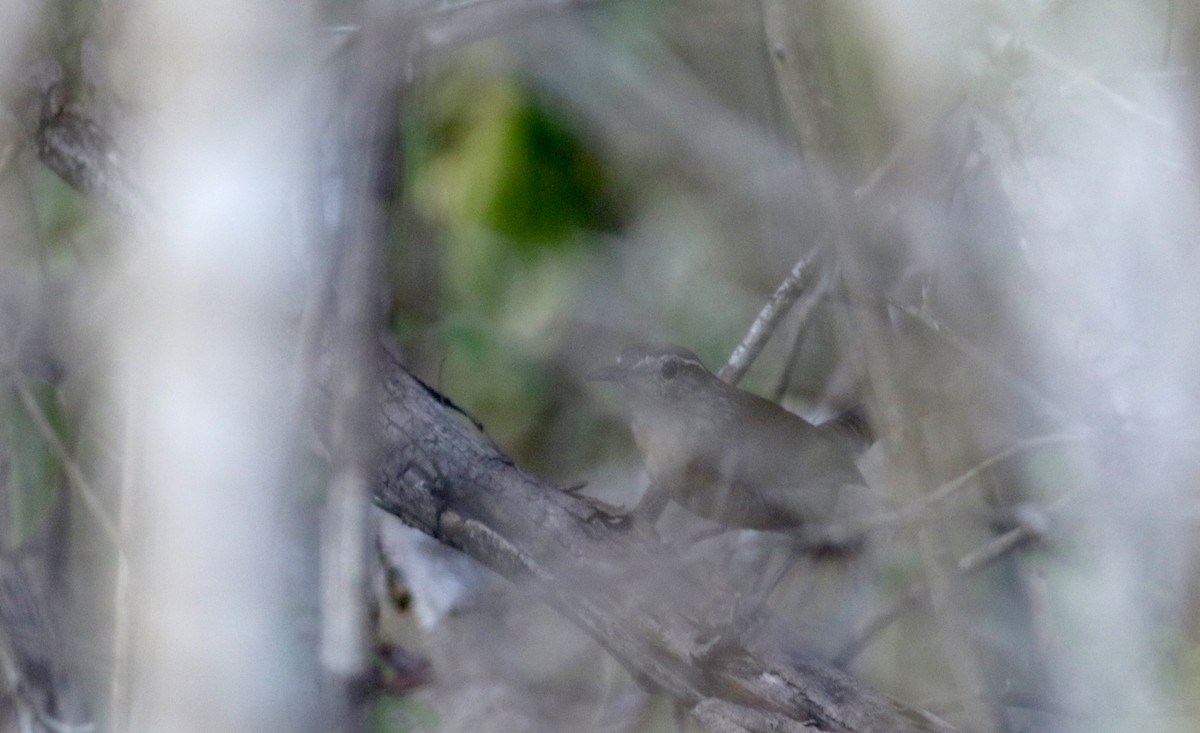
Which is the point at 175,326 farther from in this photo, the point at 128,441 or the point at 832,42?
the point at 832,42

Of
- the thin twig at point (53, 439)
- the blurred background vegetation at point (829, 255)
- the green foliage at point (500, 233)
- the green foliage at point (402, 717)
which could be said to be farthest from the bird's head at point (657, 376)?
the thin twig at point (53, 439)

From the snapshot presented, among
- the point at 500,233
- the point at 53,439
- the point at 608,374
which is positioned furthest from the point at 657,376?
the point at 53,439

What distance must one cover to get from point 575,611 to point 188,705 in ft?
1.78

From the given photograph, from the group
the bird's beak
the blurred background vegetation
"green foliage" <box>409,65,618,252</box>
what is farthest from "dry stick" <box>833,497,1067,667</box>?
"green foliage" <box>409,65,618,252</box>

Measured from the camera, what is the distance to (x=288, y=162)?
50.8 inches

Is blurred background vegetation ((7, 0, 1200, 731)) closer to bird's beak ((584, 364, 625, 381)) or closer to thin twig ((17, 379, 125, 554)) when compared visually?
thin twig ((17, 379, 125, 554))

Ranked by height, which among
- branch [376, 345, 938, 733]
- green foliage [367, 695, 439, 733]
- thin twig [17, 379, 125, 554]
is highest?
branch [376, 345, 938, 733]

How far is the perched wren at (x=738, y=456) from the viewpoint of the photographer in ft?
5.99

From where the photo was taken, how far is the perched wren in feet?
5.99

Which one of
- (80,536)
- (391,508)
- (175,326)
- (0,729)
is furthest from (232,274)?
(80,536)

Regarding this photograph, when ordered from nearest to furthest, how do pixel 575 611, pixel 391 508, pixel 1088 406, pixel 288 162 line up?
pixel 288 162 < pixel 575 611 < pixel 391 508 < pixel 1088 406

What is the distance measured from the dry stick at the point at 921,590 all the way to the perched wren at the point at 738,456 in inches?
7.1

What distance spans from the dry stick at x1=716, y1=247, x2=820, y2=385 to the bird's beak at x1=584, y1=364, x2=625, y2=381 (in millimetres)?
233

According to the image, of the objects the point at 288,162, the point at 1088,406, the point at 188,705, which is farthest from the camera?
the point at 1088,406
